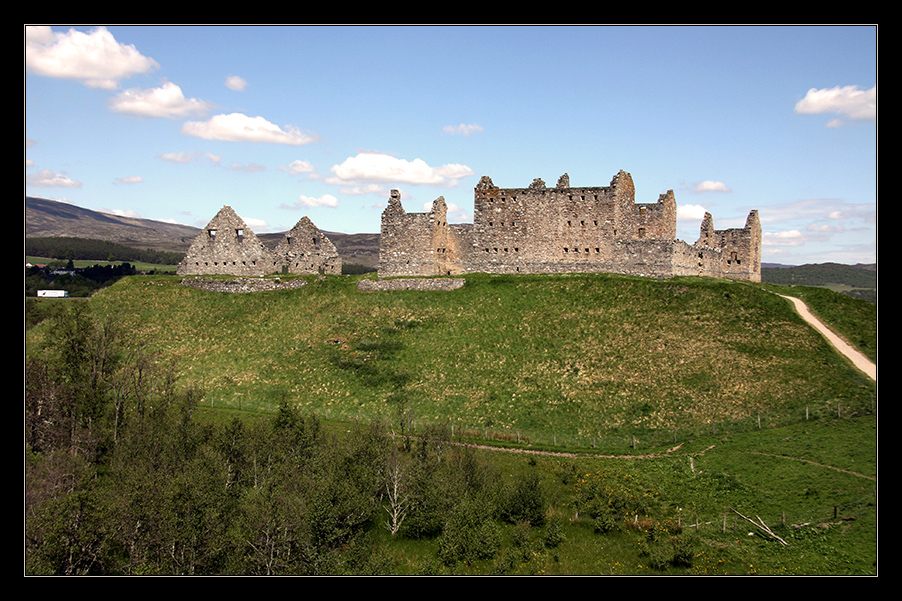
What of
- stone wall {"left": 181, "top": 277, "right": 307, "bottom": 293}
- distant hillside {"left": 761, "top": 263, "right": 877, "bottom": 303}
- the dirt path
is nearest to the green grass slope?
the dirt path

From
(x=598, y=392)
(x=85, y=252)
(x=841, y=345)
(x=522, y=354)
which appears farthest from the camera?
(x=85, y=252)

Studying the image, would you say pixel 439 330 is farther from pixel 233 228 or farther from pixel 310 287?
pixel 233 228

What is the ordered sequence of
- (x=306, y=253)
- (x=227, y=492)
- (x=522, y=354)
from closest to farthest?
(x=227, y=492) < (x=522, y=354) < (x=306, y=253)

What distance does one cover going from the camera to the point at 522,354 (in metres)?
43.2

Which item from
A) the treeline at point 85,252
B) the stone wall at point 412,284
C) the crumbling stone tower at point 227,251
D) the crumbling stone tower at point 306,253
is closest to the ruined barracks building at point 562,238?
the stone wall at point 412,284

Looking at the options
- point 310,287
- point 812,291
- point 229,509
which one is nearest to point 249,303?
point 310,287

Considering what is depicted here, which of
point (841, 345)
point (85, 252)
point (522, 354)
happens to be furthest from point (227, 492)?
point (85, 252)

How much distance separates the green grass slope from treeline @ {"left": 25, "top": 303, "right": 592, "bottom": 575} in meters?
7.94

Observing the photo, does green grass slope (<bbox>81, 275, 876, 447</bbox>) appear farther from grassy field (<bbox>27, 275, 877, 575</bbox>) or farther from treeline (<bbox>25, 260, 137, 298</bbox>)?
treeline (<bbox>25, 260, 137, 298</bbox>)

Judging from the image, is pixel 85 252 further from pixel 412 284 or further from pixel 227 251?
pixel 412 284

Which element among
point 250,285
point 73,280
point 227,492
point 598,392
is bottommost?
point 227,492

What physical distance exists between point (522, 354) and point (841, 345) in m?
19.9

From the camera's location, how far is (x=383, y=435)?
28.8 m

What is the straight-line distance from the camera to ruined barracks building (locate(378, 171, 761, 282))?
52.8 meters
